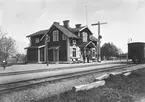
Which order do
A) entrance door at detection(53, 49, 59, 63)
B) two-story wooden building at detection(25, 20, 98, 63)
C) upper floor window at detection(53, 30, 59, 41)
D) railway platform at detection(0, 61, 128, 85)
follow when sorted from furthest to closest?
upper floor window at detection(53, 30, 59, 41), entrance door at detection(53, 49, 59, 63), two-story wooden building at detection(25, 20, 98, 63), railway platform at detection(0, 61, 128, 85)

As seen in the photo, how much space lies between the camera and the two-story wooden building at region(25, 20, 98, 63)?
27625 millimetres

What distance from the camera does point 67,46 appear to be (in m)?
27.2

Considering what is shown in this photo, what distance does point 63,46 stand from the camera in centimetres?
2794

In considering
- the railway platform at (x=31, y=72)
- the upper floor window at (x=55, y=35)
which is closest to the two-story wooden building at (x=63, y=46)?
the upper floor window at (x=55, y=35)

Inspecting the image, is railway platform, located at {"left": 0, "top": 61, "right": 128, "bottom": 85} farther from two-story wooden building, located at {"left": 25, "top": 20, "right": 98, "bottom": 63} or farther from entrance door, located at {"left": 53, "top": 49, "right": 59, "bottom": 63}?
entrance door, located at {"left": 53, "top": 49, "right": 59, "bottom": 63}

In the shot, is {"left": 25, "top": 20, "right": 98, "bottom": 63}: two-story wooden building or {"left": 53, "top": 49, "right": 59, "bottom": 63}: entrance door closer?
{"left": 25, "top": 20, "right": 98, "bottom": 63}: two-story wooden building

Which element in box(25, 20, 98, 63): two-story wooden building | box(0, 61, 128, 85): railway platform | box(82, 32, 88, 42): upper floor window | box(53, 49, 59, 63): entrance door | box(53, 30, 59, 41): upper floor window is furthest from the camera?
box(82, 32, 88, 42): upper floor window

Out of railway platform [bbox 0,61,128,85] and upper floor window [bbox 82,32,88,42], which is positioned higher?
upper floor window [bbox 82,32,88,42]

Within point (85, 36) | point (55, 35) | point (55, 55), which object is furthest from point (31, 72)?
point (85, 36)

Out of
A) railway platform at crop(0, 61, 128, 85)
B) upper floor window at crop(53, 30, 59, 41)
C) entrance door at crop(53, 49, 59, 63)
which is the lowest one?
railway platform at crop(0, 61, 128, 85)

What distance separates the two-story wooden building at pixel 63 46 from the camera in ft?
90.6

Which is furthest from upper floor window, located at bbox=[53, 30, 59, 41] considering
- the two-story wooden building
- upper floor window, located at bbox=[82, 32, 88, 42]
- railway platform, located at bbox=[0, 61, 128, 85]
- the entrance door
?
railway platform, located at bbox=[0, 61, 128, 85]

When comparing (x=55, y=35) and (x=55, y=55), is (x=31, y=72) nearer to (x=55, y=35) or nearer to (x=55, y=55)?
(x=55, y=55)

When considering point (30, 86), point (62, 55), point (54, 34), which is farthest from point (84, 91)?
point (54, 34)
